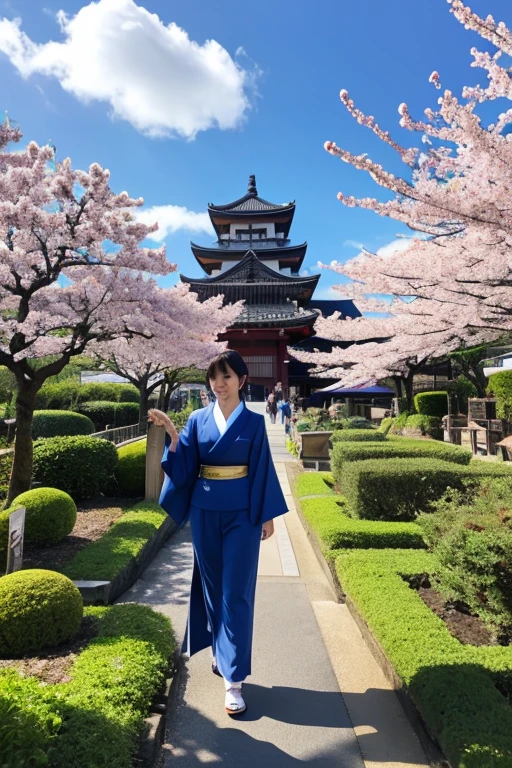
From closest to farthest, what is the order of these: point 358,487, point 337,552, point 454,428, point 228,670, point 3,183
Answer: point 228,670
point 337,552
point 358,487
point 3,183
point 454,428

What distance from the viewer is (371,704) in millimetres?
2689

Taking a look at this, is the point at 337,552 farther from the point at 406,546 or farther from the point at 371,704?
the point at 371,704

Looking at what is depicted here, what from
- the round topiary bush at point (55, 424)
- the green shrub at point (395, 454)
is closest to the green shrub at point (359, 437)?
the green shrub at point (395, 454)

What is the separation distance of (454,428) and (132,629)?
13680 mm

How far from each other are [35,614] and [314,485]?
18.5 ft

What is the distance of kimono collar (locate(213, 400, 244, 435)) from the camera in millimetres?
2938

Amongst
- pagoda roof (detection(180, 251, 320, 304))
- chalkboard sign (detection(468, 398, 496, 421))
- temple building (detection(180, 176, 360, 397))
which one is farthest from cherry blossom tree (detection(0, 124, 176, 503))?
pagoda roof (detection(180, 251, 320, 304))

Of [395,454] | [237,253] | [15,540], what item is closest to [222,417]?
[15,540]

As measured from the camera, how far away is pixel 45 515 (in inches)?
192

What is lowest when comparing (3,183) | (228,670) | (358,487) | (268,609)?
(268,609)

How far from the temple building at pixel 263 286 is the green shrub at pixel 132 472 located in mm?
23344

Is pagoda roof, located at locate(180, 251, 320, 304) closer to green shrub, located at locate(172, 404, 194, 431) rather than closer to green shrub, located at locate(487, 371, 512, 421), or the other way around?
green shrub, located at locate(172, 404, 194, 431)

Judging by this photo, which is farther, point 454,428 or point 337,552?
point 454,428

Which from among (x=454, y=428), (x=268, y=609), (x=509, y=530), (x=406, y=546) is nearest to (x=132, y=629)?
(x=268, y=609)
